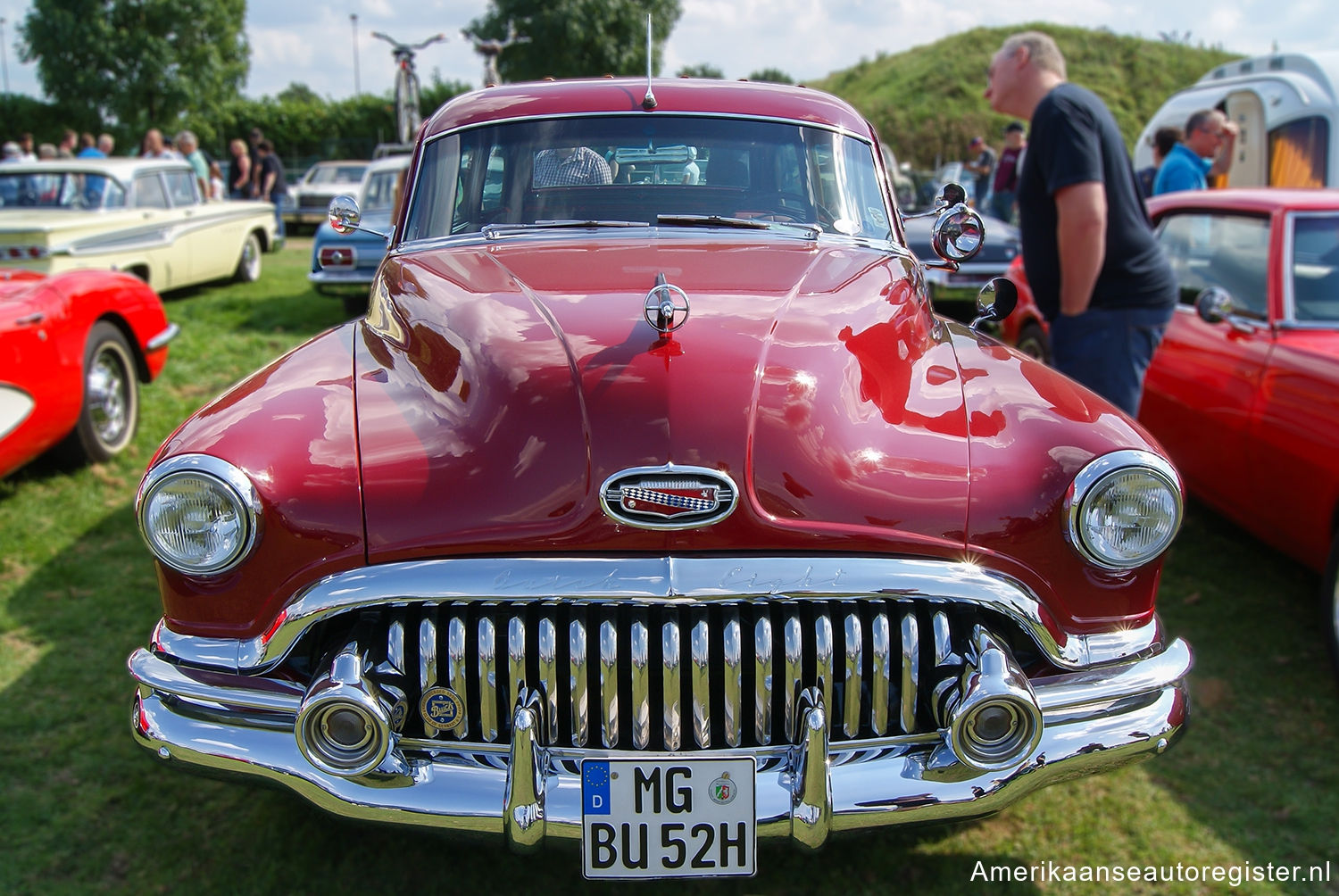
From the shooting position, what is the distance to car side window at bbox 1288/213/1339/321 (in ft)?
13.0

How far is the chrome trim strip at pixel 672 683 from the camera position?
1.99 m

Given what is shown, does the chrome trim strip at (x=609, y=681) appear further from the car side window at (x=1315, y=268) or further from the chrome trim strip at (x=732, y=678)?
the car side window at (x=1315, y=268)

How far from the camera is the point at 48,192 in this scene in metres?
8.82

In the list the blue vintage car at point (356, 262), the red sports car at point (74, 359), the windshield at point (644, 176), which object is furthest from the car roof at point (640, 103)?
the blue vintage car at point (356, 262)

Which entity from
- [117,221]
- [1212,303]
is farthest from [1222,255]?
[117,221]

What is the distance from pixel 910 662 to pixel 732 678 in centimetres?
36

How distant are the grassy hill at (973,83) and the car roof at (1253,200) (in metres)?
39.8

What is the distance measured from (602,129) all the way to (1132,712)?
7.41 ft

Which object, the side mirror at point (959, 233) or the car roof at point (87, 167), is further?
the car roof at point (87, 167)

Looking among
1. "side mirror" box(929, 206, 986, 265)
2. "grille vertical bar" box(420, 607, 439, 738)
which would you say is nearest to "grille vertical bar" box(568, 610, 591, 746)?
"grille vertical bar" box(420, 607, 439, 738)

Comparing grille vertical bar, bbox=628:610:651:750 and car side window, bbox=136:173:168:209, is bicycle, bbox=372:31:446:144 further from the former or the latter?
grille vertical bar, bbox=628:610:651:750

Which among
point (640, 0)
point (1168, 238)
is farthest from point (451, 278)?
point (640, 0)

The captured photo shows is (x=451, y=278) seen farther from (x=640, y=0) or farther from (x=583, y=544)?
(x=640, y=0)

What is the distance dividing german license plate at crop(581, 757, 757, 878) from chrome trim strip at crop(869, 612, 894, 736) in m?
0.30
